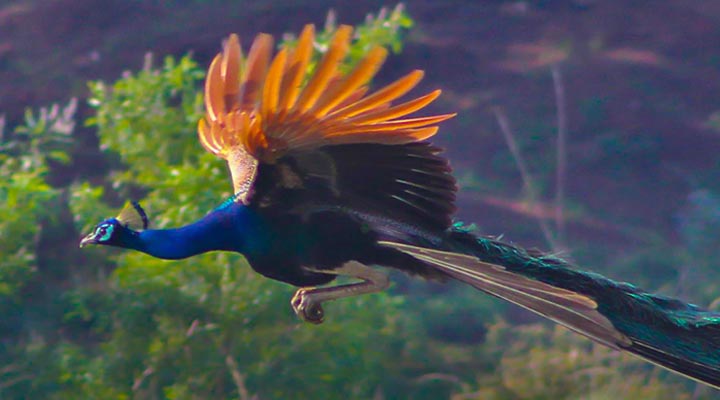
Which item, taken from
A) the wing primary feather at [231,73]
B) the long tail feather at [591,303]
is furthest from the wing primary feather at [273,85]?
the long tail feather at [591,303]

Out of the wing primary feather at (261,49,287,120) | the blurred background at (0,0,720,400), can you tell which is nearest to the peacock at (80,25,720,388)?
the wing primary feather at (261,49,287,120)

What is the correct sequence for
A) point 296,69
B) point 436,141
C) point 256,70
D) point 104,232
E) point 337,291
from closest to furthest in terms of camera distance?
point 296,69 < point 256,70 < point 104,232 < point 337,291 < point 436,141

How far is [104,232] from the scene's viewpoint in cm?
265

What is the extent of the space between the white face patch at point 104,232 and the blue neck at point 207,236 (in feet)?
0.25

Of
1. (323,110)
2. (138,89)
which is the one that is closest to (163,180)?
(138,89)

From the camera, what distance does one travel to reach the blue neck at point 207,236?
2713 millimetres

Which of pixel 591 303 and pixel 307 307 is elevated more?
pixel 591 303

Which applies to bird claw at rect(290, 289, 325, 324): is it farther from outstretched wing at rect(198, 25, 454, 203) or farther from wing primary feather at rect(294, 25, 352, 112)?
wing primary feather at rect(294, 25, 352, 112)

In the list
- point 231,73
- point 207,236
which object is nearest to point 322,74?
point 231,73

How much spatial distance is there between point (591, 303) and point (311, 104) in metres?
0.96

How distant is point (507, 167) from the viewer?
10312mm

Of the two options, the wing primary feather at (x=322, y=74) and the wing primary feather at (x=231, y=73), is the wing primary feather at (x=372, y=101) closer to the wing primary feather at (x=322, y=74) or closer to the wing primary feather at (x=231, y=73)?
the wing primary feather at (x=322, y=74)

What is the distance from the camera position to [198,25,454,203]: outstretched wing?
233cm

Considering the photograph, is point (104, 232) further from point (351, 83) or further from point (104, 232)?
point (351, 83)
